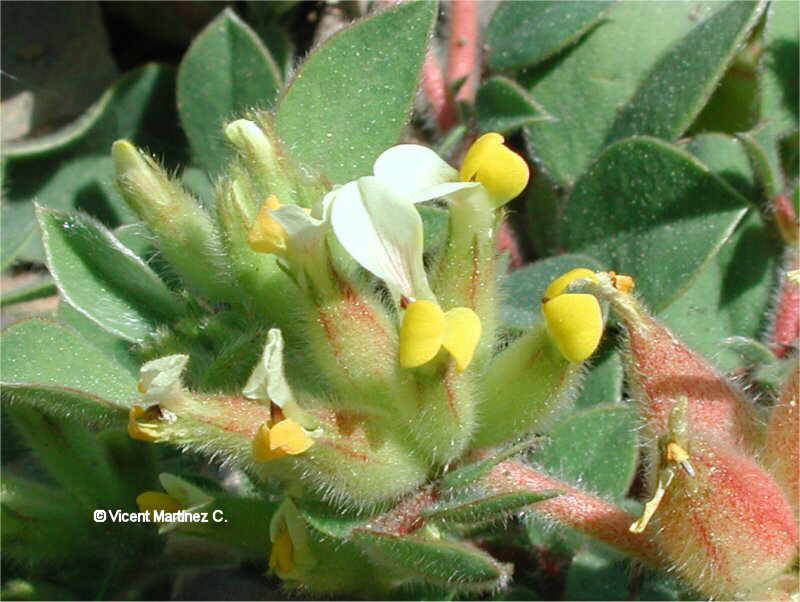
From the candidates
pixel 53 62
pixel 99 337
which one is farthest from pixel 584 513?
pixel 53 62

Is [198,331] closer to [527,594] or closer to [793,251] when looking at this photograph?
[527,594]

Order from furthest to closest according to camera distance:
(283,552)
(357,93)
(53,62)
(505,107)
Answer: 1. (53,62)
2. (505,107)
3. (357,93)
4. (283,552)

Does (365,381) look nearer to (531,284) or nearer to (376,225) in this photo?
(376,225)

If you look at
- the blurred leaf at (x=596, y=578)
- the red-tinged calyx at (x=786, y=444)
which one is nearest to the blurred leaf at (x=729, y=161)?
the red-tinged calyx at (x=786, y=444)

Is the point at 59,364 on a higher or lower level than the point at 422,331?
lower

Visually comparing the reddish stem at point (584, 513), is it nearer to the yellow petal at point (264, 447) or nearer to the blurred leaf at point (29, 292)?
the yellow petal at point (264, 447)

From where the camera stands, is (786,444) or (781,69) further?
(781,69)

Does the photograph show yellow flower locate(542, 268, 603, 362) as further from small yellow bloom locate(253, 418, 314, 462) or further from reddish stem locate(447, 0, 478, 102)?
reddish stem locate(447, 0, 478, 102)

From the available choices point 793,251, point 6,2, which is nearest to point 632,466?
point 793,251
